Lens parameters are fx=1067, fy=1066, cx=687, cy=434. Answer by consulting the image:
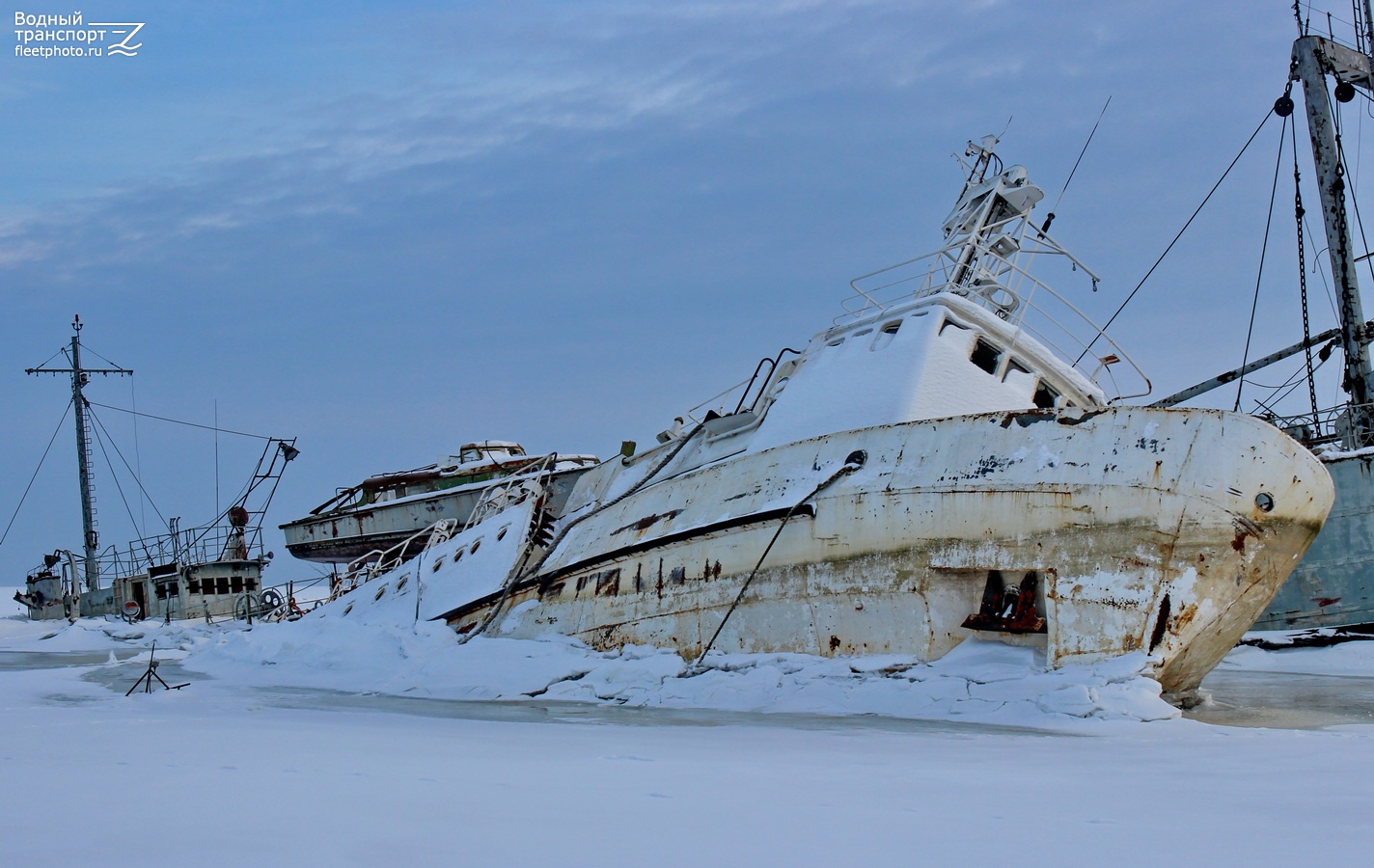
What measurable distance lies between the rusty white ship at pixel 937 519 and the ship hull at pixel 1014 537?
2 cm

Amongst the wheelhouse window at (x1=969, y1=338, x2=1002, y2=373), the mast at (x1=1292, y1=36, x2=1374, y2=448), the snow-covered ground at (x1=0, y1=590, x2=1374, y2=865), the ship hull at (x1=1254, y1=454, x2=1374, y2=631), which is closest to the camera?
the snow-covered ground at (x1=0, y1=590, x2=1374, y2=865)

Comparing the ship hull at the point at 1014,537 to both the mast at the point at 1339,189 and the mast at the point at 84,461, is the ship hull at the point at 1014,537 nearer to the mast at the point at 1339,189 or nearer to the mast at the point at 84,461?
the mast at the point at 1339,189

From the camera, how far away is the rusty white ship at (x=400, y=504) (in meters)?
24.3

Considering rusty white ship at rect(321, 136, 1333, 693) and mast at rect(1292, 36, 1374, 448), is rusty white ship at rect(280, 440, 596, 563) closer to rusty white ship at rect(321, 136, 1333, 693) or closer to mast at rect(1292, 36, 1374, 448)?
rusty white ship at rect(321, 136, 1333, 693)

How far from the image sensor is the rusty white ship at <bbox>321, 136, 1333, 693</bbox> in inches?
314

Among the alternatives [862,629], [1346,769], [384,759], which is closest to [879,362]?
[862,629]

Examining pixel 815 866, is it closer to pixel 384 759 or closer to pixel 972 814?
pixel 972 814

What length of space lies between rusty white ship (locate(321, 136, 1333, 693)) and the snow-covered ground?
19.5 inches

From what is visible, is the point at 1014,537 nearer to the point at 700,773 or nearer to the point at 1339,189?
the point at 700,773

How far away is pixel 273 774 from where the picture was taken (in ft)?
13.2

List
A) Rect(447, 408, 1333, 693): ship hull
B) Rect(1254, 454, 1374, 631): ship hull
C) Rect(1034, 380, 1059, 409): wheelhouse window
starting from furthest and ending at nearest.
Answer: Rect(1254, 454, 1374, 631): ship hull
Rect(1034, 380, 1059, 409): wheelhouse window
Rect(447, 408, 1333, 693): ship hull

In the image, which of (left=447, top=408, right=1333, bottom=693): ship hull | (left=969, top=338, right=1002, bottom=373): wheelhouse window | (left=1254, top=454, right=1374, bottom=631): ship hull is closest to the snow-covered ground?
(left=447, top=408, right=1333, bottom=693): ship hull

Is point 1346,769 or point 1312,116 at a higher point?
point 1312,116

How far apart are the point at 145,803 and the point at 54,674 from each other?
11.3 m
